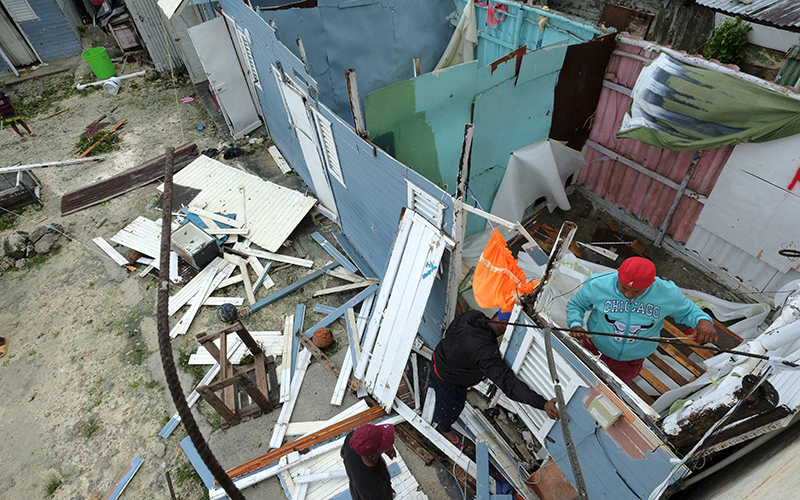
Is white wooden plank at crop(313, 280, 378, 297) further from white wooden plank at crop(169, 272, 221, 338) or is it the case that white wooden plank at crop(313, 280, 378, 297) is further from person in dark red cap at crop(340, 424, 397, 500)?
person in dark red cap at crop(340, 424, 397, 500)

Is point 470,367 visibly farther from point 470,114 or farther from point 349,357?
point 470,114

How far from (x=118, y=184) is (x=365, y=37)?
21.9 feet

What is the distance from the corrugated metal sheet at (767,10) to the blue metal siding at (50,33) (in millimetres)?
19367

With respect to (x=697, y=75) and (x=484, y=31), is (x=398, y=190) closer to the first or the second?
(x=697, y=75)

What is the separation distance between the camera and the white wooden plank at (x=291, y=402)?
5.38m

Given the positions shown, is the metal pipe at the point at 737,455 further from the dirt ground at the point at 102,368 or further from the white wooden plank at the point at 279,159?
the white wooden plank at the point at 279,159

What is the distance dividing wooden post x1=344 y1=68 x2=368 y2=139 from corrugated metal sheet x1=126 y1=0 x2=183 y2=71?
411 inches

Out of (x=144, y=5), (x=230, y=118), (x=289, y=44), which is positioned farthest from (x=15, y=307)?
Answer: (x=144, y=5)

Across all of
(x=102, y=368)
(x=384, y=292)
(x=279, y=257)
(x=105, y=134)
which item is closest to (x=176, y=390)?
(x=384, y=292)

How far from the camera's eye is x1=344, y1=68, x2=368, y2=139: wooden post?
4.54 m

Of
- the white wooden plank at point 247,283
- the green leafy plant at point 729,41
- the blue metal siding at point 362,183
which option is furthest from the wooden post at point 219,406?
the green leafy plant at point 729,41

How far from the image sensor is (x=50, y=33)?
14492mm

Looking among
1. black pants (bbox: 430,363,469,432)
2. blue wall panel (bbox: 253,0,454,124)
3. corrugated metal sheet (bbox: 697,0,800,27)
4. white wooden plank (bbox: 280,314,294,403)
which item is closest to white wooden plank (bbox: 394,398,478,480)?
black pants (bbox: 430,363,469,432)

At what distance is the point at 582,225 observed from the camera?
7.68 meters
